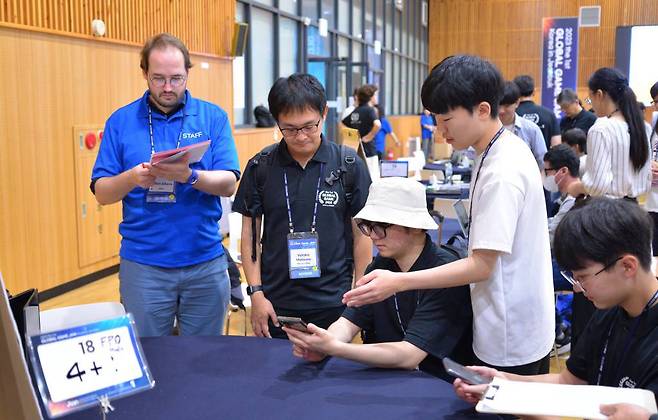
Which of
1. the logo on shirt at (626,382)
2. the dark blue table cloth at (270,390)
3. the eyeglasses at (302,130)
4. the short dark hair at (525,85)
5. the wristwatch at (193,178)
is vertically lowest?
the dark blue table cloth at (270,390)

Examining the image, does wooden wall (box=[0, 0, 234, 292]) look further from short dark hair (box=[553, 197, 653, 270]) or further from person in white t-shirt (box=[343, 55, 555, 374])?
short dark hair (box=[553, 197, 653, 270])

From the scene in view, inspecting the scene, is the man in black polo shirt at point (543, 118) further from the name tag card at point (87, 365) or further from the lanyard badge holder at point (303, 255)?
the name tag card at point (87, 365)

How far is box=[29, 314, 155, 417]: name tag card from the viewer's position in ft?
4.10

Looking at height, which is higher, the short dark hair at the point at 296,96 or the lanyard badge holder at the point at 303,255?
the short dark hair at the point at 296,96

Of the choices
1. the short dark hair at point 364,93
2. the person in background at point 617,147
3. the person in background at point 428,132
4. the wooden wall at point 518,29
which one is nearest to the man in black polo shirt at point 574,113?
the short dark hair at point 364,93

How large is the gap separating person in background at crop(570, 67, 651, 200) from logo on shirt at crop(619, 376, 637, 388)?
2484mm

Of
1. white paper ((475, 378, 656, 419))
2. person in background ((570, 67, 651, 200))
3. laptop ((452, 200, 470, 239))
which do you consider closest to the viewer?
white paper ((475, 378, 656, 419))

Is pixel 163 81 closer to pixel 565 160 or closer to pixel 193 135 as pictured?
pixel 193 135

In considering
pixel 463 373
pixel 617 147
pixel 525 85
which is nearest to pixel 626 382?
pixel 463 373

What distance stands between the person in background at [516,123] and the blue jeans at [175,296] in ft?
9.47

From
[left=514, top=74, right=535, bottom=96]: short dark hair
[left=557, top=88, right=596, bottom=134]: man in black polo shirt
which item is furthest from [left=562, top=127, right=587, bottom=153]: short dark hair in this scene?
[left=557, top=88, right=596, bottom=134]: man in black polo shirt

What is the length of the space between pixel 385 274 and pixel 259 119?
7950 millimetres

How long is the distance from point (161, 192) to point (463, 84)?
47.8 inches

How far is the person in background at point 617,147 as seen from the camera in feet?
12.4
